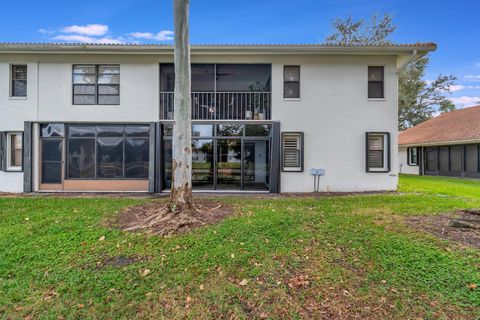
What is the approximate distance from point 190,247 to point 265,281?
4.95ft

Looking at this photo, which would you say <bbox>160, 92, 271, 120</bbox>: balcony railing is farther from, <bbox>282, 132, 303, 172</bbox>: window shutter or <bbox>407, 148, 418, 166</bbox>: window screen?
<bbox>407, 148, 418, 166</bbox>: window screen

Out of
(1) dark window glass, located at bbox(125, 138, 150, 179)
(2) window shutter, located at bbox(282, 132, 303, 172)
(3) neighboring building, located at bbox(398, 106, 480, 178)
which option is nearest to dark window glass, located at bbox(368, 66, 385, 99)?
(2) window shutter, located at bbox(282, 132, 303, 172)

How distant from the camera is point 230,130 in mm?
10023

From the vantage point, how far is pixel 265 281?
327 cm

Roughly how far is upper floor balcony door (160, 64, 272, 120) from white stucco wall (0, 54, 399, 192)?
30 cm

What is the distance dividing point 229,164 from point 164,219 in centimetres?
518

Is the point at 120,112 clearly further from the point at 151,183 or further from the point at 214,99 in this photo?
the point at 214,99

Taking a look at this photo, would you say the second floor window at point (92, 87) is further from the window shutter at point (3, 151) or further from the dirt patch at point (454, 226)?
the dirt patch at point (454, 226)

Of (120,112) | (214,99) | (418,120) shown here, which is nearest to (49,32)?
(120,112)

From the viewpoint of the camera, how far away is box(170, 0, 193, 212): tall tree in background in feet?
18.2

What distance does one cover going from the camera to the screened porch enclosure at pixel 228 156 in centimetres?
1002

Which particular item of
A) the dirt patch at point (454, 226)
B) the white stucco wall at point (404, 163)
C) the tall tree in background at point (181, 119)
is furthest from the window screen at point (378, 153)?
the white stucco wall at point (404, 163)

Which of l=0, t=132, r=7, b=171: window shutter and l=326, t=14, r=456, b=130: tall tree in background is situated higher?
l=326, t=14, r=456, b=130: tall tree in background

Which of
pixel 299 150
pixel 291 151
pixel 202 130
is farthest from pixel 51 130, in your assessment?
pixel 299 150
